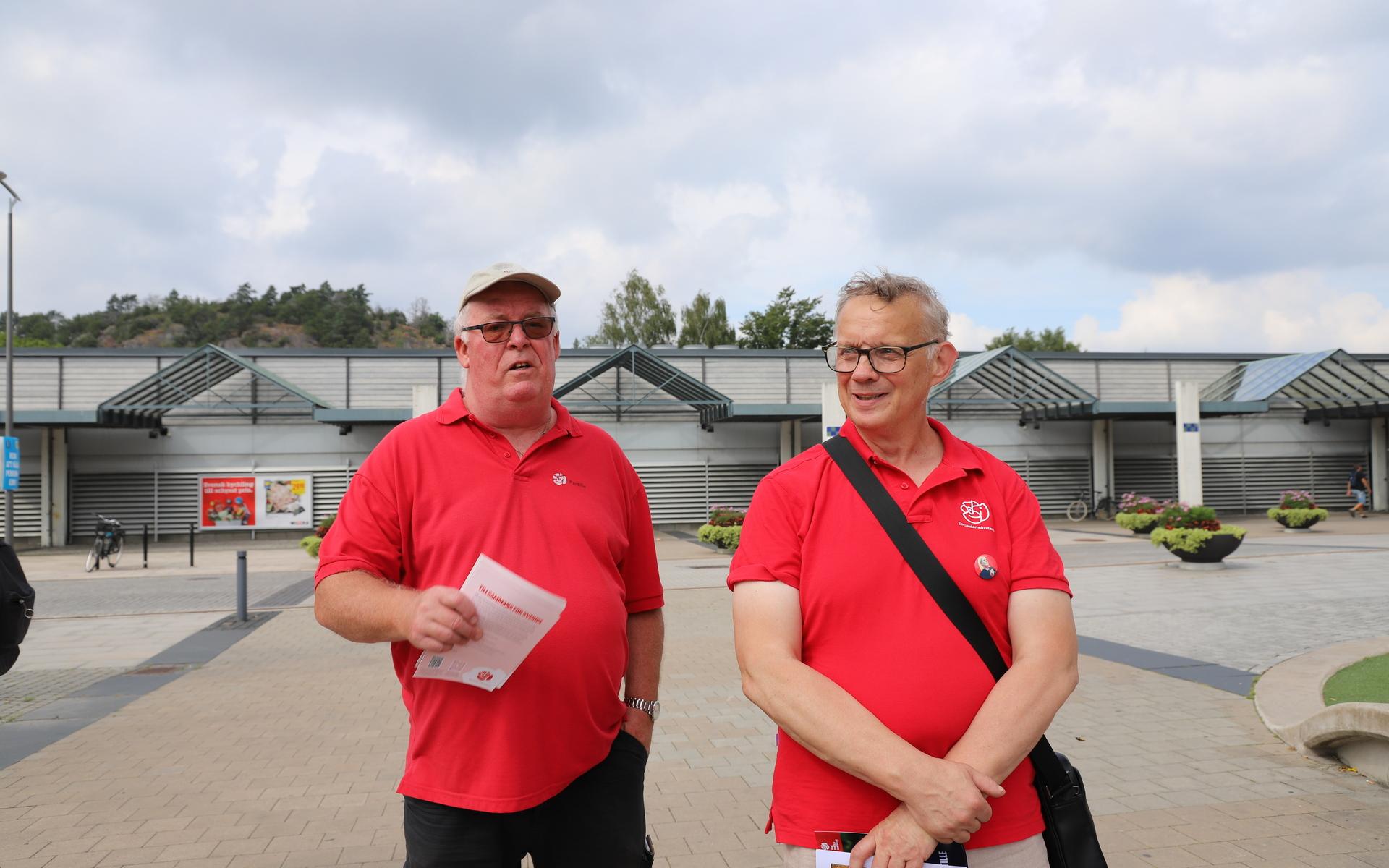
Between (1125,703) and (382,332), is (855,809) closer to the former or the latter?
(1125,703)

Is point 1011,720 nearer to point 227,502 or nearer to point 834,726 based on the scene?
point 834,726

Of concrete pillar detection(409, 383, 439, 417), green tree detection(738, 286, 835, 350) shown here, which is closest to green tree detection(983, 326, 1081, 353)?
green tree detection(738, 286, 835, 350)

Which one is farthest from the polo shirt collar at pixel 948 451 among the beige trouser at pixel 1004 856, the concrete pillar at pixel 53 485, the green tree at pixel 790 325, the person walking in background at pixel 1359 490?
the green tree at pixel 790 325

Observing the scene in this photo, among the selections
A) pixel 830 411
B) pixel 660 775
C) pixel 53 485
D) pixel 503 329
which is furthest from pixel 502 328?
pixel 53 485

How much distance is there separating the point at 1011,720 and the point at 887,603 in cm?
35

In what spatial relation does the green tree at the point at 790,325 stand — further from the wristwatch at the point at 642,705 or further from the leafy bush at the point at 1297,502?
the wristwatch at the point at 642,705

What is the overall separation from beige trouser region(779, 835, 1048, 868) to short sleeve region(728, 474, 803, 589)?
59cm

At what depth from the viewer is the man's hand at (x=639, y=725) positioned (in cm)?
264

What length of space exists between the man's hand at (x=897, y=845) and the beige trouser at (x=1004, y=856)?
0.14 metres

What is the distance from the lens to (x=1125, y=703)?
283 inches

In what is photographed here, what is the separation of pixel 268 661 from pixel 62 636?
3874 millimetres

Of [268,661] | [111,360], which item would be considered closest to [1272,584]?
[268,661]

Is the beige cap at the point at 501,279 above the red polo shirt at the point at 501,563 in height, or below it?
above

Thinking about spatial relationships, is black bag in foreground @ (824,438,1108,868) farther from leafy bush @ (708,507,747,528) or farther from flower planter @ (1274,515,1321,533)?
flower planter @ (1274,515,1321,533)
